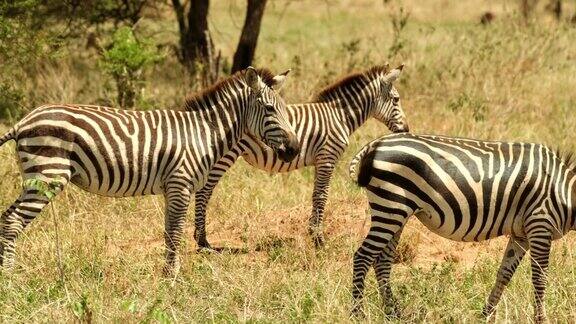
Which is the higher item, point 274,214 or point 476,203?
point 476,203

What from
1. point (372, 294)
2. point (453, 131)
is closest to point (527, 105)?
point (453, 131)

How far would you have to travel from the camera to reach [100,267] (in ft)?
24.7

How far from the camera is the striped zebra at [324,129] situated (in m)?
9.61

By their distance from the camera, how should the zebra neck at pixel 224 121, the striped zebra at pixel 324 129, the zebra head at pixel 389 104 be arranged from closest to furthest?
the zebra neck at pixel 224 121 → the striped zebra at pixel 324 129 → the zebra head at pixel 389 104

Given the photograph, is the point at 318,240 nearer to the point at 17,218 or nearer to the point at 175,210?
the point at 175,210

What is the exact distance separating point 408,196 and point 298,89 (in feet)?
26.4

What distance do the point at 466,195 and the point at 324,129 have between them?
11.3 feet

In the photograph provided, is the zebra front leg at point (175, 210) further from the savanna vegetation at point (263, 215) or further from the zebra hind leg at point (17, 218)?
the zebra hind leg at point (17, 218)

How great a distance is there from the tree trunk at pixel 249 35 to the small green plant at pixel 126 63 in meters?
2.62

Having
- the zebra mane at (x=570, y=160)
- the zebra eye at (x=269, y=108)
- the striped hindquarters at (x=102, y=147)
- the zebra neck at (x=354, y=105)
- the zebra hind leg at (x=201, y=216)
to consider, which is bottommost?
the zebra hind leg at (x=201, y=216)

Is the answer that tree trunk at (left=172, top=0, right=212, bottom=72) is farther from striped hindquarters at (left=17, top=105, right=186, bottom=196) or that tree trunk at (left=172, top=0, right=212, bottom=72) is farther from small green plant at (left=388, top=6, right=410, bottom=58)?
striped hindquarters at (left=17, top=105, right=186, bottom=196)

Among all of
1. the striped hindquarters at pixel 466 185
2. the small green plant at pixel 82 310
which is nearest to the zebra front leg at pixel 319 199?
the striped hindquarters at pixel 466 185

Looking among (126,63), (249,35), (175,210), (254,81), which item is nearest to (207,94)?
(254,81)

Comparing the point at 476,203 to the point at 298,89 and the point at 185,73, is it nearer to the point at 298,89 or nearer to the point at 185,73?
the point at 298,89
